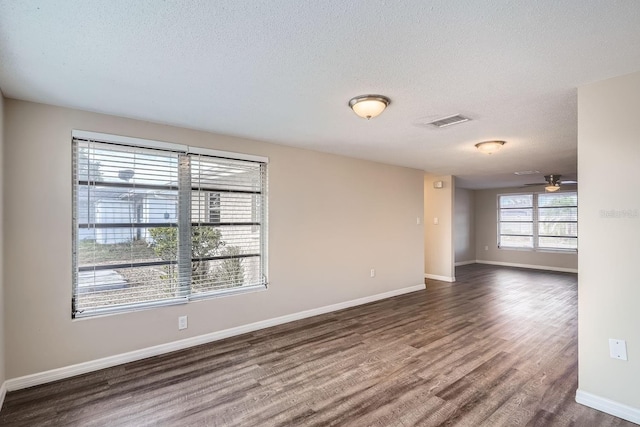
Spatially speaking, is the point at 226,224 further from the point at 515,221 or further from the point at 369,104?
the point at 515,221

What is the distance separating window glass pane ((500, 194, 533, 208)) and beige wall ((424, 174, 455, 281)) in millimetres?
3605

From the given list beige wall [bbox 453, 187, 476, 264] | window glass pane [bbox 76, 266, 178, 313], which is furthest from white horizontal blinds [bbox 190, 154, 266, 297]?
beige wall [bbox 453, 187, 476, 264]

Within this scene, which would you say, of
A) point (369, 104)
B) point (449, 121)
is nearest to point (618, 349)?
point (449, 121)

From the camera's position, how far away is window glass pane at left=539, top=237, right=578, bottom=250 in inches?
330

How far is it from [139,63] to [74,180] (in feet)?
4.76

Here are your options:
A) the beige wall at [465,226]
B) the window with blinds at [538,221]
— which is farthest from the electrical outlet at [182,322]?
the window with blinds at [538,221]

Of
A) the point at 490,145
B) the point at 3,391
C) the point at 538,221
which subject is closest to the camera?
the point at 3,391

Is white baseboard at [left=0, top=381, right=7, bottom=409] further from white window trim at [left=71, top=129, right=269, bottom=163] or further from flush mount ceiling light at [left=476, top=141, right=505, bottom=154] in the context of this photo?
flush mount ceiling light at [left=476, top=141, right=505, bottom=154]

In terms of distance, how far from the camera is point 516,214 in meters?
9.40

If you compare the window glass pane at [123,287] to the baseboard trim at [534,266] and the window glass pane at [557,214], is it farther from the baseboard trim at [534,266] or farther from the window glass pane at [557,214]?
the window glass pane at [557,214]

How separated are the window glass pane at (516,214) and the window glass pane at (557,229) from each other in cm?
37

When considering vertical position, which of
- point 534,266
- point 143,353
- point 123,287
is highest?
point 123,287

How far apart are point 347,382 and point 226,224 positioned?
2138 millimetres

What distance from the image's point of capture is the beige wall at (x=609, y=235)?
7.02 feet
